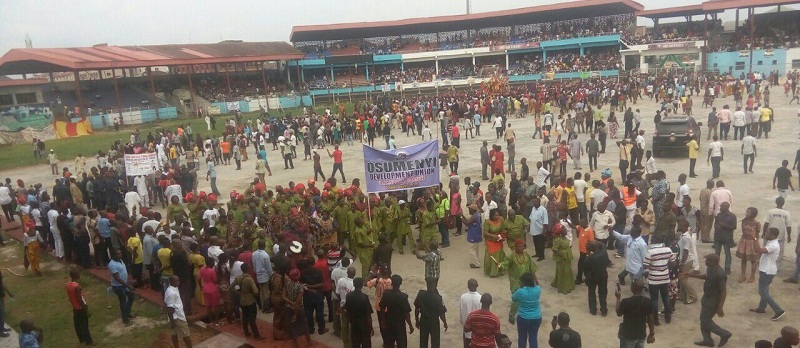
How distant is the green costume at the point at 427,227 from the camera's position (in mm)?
10413

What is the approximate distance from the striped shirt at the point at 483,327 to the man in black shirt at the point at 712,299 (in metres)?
2.81

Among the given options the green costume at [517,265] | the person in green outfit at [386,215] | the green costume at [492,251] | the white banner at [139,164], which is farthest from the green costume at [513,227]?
the white banner at [139,164]

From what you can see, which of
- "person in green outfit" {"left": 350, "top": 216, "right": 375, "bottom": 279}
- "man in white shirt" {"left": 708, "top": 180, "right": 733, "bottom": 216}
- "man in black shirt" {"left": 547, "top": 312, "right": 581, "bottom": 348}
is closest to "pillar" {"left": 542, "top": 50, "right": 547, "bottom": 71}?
"man in white shirt" {"left": 708, "top": 180, "right": 733, "bottom": 216}

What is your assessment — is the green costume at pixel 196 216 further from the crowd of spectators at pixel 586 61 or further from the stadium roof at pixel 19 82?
the crowd of spectators at pixel 586 61

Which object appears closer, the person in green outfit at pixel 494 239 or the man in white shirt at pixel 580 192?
the person in green outfit at pixel 494 239

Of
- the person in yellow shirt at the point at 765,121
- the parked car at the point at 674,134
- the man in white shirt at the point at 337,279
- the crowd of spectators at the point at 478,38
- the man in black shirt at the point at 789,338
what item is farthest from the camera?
the crowd of spectators at the point at 478,38

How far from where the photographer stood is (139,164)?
15789mm

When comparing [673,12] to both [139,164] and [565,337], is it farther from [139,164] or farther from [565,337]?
[565,337]

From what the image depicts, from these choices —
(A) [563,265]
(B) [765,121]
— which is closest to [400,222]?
(A) [563,265]

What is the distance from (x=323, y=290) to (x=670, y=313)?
482 centimetres

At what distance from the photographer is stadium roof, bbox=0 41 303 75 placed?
3443 cm

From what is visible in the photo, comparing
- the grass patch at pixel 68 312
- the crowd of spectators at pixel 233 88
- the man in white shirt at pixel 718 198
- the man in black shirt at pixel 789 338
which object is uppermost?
the crowd of spectators at pixel 233 88

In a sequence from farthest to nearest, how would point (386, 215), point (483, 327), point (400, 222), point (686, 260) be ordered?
point (400, 222) → point (386, 215) → point (686, 260) → point (483, 327)

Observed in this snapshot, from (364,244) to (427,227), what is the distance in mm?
1557
